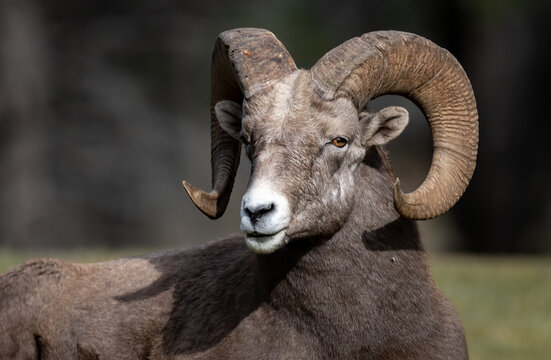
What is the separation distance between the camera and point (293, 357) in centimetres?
846

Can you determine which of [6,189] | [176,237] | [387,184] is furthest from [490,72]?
[387,184]

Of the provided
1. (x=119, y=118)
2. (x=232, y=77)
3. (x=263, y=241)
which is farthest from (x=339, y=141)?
(x=119, y=118)

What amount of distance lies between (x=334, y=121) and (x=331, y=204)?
2.11ft

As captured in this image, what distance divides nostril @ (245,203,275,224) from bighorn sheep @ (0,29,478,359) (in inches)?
0.6

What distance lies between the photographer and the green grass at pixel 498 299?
12984mm

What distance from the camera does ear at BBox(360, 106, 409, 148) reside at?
8.86 metres

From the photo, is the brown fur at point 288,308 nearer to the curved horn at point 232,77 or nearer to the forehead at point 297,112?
the forehead at point 297,112

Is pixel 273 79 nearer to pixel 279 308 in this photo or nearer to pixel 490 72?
pixel 279 308

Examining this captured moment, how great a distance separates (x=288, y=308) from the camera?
862 centimetres

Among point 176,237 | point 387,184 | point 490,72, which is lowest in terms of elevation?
point 176,237

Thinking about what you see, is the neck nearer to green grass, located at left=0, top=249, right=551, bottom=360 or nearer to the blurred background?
green grass, located at left=0, top=249, right=551, bottom=360

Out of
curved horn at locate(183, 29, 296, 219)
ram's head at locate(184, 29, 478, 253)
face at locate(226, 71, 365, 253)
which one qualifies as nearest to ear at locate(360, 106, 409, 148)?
ram's head at locate(184, 29, 478, 253)

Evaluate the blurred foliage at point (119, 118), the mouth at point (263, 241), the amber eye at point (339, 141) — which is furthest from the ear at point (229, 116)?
the blurred foliage at point (119, 118)

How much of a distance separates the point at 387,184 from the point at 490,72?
23638mm
